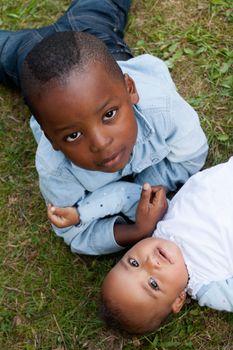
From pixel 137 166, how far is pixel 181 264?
537 millimetres

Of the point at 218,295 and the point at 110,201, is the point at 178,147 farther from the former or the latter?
the point at 218,295

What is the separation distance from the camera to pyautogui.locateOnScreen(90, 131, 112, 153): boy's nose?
233 centimetres

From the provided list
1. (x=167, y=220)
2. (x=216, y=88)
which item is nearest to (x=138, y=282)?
(x=167, y=220)

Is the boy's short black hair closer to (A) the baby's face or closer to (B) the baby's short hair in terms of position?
(A) the baby's face

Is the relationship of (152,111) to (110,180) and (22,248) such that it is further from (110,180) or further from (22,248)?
(22,248)

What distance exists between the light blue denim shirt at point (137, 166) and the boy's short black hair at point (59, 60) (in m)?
0.49

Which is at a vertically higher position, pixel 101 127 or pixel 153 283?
pixel 101 127

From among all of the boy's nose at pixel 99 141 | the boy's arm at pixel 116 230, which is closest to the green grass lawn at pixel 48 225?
the boy's arm at pixel 116 230

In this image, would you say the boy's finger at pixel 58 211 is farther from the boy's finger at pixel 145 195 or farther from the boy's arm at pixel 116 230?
the boy's finger at pixel 145 195

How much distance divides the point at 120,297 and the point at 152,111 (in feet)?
2.80

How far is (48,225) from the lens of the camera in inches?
126

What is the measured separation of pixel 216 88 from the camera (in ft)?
11.1

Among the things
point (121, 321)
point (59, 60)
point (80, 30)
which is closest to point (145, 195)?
point (121, 321)

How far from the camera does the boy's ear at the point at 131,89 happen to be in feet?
8.20
